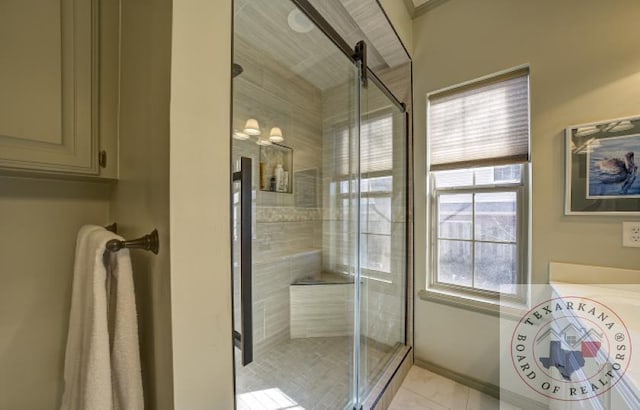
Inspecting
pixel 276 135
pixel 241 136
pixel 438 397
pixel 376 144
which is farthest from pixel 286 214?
pixel 438 397

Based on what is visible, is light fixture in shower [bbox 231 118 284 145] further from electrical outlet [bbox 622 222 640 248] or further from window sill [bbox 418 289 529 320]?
electrical outlet [bbox 622 222 640 248]

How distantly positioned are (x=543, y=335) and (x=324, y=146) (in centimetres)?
208

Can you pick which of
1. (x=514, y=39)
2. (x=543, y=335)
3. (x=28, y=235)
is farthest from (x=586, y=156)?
(x=28, y=235)

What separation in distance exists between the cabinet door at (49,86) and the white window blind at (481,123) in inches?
A: 77.4

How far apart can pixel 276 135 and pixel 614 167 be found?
81.1 inches

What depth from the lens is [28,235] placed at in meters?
A: 0.71

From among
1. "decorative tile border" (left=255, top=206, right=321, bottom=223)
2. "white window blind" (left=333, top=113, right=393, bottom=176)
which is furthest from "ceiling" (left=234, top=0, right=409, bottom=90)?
"decorative tile border" (left=255, top=206, right=321, bottom=223)

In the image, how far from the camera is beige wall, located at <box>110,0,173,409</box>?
0.55 m

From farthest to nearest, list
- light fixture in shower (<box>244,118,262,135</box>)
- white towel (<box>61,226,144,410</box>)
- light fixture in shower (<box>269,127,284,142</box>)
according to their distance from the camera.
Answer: light fixture in shower (<box>269,127,284,142</box>) → light fixture in shower (<box>244,118,262,135</box>) → white towel (<box>61,226,144,410</box>)

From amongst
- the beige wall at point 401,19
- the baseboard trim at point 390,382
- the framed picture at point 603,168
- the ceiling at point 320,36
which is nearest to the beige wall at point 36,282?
the ceiling at point 320,36

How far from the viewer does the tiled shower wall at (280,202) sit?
5.66 ft

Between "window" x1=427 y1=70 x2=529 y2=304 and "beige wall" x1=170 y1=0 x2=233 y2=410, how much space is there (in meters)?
1.69

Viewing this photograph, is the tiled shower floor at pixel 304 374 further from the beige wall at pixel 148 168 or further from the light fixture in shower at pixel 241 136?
the light fixture in shower at pixel 241 136

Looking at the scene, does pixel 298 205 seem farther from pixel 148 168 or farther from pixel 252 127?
pixel 148 168
